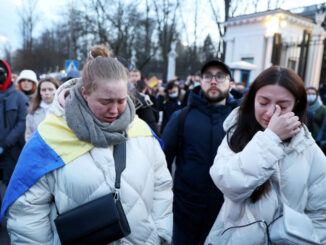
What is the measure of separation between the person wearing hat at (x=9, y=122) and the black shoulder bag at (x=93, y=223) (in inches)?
112

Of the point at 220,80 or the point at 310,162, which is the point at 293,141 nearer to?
the point at 310,162

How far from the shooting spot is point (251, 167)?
1396 mm

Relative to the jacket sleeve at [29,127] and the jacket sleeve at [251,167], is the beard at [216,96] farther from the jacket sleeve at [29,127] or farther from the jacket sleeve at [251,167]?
the jacket sleeve at [29,127]

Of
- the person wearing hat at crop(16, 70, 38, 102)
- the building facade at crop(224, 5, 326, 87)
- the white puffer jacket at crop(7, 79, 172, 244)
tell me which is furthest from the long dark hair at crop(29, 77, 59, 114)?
the building facade at crop(224, 5, 326, 87)

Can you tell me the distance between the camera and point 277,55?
36.9 ft

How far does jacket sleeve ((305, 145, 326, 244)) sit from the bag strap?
113cm

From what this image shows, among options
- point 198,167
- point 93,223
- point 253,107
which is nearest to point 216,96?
point 198,167

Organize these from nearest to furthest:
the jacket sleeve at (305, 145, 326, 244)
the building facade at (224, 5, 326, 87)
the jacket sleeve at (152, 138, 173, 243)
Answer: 1. the jacket sleeve at (305, 145, 326, 244)
2. the jacket sleeve at (152, 138, 173, 243)
3. the building facade at (224, 5, 326, 87)

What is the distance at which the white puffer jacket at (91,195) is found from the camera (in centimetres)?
146

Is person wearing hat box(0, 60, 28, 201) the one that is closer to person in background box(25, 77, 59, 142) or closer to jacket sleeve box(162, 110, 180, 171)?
person in background box(25, 77, 59, 142)

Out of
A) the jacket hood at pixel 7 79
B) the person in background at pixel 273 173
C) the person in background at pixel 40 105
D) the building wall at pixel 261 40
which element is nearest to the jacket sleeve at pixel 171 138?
the person in background at pixel 273 173

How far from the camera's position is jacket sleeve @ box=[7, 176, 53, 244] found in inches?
57.0

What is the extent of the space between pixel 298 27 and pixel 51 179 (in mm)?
16263

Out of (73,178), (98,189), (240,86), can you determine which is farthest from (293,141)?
(240,86)
